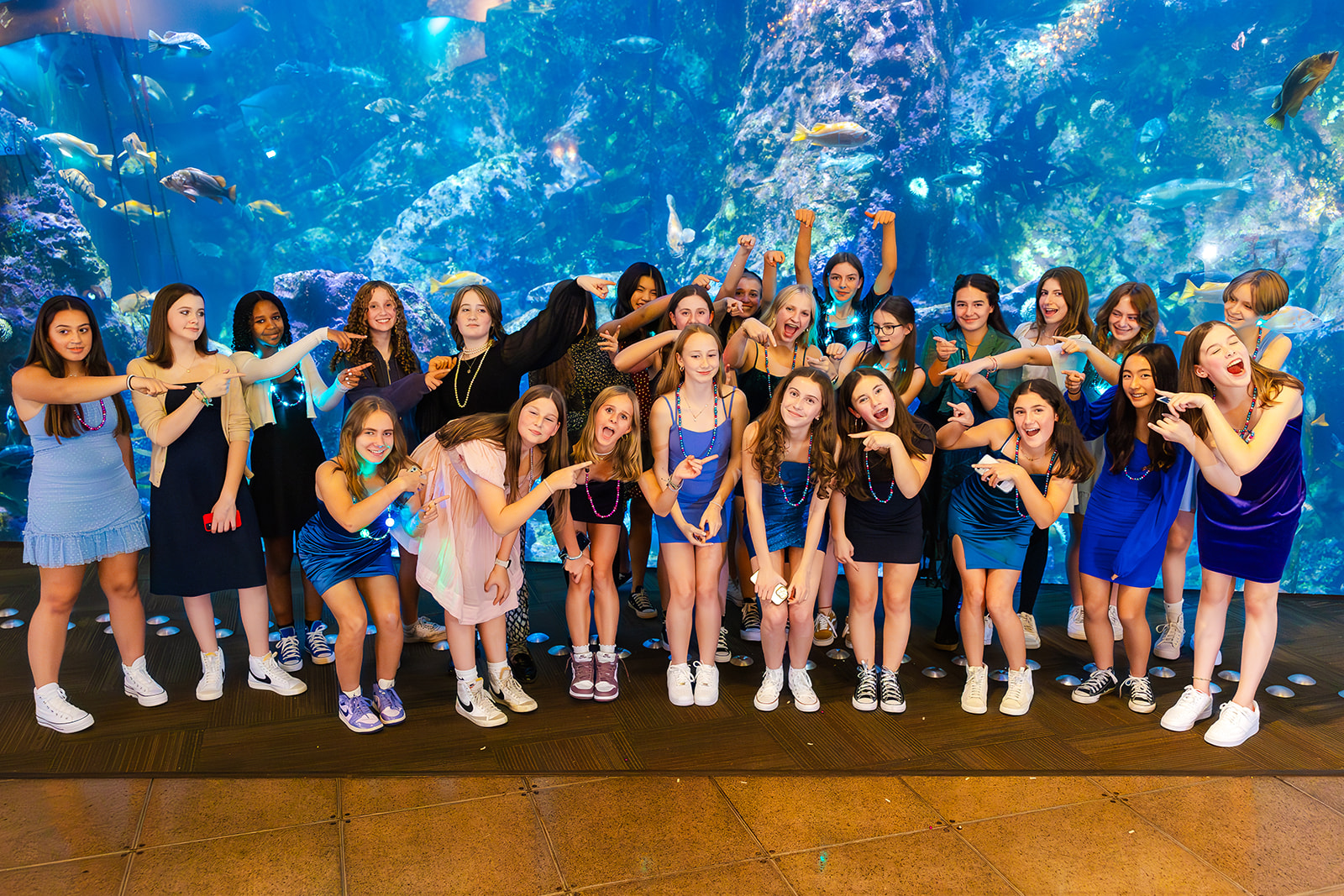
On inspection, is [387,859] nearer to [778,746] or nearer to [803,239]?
[778,746]

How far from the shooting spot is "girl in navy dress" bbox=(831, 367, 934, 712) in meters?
2.76

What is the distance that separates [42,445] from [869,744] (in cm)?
307

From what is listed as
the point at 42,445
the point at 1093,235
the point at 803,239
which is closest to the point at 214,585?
the point at 42,445

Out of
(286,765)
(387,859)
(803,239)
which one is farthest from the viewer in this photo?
(803,239)

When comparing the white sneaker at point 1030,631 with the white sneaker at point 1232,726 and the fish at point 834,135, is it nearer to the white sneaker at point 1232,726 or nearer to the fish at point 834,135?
the white sneaker at point 1232,726

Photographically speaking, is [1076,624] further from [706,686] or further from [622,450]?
[622,450]

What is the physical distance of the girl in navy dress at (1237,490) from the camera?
2.47 m

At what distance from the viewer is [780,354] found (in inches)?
130

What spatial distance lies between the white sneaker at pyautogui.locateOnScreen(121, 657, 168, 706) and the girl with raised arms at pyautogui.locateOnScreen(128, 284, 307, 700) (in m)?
0.14

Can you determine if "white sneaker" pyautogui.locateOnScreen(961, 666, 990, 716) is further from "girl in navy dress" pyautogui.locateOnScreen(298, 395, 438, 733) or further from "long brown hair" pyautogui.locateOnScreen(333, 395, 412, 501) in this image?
"long brown hair" pyautogui.locateOnScreen(333, 395, 412, 501)

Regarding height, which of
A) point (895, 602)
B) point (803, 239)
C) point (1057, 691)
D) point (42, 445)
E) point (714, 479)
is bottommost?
point (1057, 691)

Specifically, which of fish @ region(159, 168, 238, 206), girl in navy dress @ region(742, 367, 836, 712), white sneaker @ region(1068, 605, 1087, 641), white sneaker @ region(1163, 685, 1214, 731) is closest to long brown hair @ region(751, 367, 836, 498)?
girl in navy dress @ region(742, 367, 836, 712)

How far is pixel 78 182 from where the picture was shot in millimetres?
9617

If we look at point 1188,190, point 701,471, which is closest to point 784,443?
point 701,471
